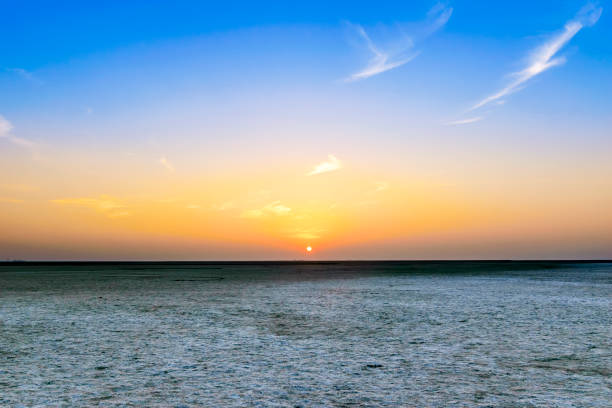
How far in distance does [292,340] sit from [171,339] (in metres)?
2.67

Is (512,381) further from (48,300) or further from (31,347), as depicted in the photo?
(48,300)

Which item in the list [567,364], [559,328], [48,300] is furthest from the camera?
[48,300]

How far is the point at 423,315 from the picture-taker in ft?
47.2

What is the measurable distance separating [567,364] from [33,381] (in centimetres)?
853

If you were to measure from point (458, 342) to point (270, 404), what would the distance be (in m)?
5.50

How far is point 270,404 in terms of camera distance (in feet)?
19.7

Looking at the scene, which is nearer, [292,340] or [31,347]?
[31,347]

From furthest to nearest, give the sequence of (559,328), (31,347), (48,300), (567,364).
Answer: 1. (48,300)
2. (559,328)
3. (31,347)
4. (567,364)

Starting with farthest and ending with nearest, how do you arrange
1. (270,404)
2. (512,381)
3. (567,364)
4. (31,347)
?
1. (31,347)
2. (567,364)
3. (512,381)
4. (270,404)

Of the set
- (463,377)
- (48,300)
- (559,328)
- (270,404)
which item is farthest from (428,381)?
(48,300)

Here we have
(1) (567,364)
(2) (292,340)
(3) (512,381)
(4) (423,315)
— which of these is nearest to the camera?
(3) (512,381)

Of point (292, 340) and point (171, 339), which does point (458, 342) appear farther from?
point (171, 339)

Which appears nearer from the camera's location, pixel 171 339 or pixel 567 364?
pixel 567 364

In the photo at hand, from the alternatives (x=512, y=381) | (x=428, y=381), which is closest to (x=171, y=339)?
(x=428, y=381)
